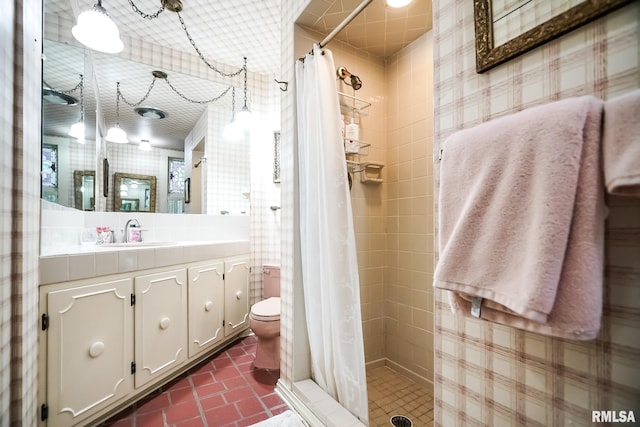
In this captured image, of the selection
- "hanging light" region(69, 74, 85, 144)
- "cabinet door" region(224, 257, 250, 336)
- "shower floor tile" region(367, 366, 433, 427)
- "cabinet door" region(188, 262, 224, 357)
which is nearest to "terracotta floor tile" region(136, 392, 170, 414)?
"cabinet door" region(188, 262, 224, 357)

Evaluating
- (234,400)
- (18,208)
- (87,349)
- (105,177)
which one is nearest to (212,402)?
(234,400)

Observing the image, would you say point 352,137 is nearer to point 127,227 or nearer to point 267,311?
point 267,311

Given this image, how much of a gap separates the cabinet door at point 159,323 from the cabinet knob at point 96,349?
0.66 feet

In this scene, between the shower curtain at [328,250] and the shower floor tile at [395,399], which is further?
the shower floor tile at [395,399]

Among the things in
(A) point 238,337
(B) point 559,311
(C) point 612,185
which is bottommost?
(A) point 238,337

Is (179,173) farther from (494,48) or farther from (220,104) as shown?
(494,48)

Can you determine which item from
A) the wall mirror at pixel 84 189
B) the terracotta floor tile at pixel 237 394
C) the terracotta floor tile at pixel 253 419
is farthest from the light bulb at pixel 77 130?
the terracotta floor tile at pixel 253 419

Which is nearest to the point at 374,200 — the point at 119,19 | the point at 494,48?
the point at 494,48

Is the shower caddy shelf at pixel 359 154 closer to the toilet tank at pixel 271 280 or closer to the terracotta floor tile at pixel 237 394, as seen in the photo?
the toilet tank at pixel 271 280

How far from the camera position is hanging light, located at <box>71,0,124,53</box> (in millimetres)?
1530

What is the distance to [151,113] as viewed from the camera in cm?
264

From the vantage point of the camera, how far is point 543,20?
74 centimetres

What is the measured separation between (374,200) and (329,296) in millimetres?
1001

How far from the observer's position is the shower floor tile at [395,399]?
5.52 feet
